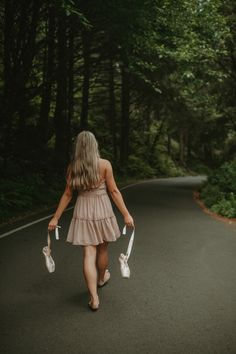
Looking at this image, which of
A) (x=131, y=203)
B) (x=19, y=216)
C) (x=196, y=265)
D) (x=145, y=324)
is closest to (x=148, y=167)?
(x=131, y=203)

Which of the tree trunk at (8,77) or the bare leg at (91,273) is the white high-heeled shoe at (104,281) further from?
the tree trunk at (8,77)

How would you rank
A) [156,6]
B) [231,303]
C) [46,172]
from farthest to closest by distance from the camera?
[46,172] → [156,6] → [231,303]

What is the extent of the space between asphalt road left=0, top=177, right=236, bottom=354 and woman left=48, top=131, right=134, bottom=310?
22.7 inches

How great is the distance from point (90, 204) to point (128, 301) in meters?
1.34

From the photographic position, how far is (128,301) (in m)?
6.24

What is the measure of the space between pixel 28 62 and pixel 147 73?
7887mm

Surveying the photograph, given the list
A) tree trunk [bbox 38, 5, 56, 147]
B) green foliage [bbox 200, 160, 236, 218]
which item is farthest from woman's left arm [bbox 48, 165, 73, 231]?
tree trunk [bbox 38, 5, 56, 147]

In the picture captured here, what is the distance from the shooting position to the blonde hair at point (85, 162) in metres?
5.93

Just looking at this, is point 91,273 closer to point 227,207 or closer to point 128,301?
point 128,301

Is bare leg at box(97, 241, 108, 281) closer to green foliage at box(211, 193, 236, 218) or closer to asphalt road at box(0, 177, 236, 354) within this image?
asphalt road at box(0, 177, 236, 354)

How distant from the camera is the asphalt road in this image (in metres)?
4.84

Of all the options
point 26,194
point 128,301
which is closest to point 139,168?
point 26,194

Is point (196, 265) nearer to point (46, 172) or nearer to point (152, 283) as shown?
point (152, 283)

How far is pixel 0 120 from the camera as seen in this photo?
64.7 ft
